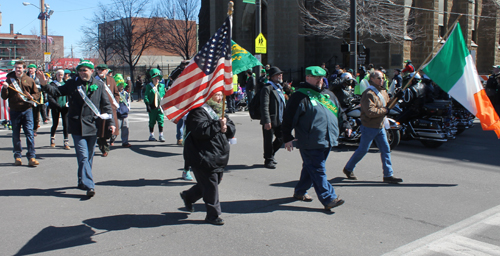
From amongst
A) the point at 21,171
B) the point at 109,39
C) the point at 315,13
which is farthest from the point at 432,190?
the point at 109,39

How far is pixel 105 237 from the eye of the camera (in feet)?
15.6

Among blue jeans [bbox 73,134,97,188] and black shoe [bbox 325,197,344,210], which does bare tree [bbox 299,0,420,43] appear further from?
blue jeans [bbox 73,134,97,188]

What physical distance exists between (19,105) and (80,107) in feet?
8.59

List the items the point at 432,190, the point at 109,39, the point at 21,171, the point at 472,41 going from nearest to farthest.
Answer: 1. the point at 432,190
2. the point at 21,171
3. the point at 472,41
4. the point at 109,39

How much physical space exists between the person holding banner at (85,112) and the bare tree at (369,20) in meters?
19.5

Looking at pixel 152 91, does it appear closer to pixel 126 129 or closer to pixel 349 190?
pixel 126 129

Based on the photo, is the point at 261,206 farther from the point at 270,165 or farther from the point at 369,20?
the point at 369,20

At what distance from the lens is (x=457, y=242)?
4.52m

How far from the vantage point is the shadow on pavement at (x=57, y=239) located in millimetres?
4465

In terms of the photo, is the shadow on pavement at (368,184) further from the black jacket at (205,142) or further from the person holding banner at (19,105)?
the person holding banner at (19,105)

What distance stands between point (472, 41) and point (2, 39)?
115 metres

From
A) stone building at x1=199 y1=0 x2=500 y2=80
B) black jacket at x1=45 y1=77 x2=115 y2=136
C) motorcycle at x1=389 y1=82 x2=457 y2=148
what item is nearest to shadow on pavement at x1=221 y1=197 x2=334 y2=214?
black jacket at x1=45 y1=77 x2=115 y2=136

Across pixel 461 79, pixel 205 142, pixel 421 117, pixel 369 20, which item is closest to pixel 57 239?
pixel 205 142

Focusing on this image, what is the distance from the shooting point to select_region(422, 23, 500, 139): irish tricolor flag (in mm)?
6289
